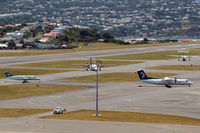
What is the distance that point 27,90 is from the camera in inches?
5098

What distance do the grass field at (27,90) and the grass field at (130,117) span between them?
27225mm

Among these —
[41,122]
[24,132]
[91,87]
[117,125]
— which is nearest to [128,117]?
[117,125]

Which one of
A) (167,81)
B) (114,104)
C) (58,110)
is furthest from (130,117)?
(167,81)

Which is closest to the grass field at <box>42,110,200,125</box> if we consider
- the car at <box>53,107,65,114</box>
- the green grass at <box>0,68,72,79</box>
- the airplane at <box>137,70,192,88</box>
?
the car at <box>53,107,65,114</box>

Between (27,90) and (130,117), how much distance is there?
144 ft

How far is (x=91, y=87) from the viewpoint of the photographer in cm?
13488

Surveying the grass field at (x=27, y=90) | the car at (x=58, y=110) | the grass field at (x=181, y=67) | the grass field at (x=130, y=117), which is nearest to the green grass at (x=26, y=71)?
the grass field at (x=27, y=90)

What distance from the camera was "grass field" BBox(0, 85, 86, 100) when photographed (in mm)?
121250

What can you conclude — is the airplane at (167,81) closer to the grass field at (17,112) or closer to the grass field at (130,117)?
the grass field at (130,117)

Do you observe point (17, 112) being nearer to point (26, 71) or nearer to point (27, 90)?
point (27, 90)

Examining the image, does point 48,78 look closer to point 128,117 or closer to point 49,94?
point 49,94

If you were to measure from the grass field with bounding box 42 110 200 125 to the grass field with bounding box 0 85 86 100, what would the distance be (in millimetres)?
27225

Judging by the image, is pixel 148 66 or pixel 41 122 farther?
pixel 148 66

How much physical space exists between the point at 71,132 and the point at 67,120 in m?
10.7
